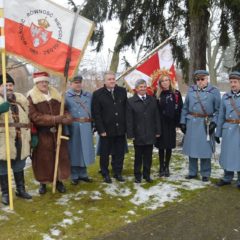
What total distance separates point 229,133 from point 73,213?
8.29 feet

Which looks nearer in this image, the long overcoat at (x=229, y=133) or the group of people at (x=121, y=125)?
the group of people at (x=121, y=125)

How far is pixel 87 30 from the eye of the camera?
5246mm

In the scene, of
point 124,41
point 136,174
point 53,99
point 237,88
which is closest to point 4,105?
point 53,99

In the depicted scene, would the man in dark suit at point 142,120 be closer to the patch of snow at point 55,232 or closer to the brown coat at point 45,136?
the brown coat at point 45,136

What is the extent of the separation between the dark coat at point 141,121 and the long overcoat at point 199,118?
1.86 ft

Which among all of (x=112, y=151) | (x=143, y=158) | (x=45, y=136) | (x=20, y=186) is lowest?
(x=20, y=186)

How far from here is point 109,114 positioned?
233 inches

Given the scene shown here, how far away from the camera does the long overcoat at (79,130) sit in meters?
5.84

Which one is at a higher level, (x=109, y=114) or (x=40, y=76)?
(x=40, y=76)

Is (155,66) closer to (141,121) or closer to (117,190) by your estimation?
(141,121)

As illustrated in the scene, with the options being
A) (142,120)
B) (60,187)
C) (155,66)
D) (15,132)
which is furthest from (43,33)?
(155,66)

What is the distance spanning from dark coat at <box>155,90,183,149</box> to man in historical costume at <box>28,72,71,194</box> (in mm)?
1609

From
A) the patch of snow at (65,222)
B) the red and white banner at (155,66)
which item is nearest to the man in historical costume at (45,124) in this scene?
the patch of snow at (65,222)

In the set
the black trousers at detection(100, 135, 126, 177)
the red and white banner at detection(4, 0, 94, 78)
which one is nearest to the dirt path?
the black trousers at detection(100, 135, 126, 177)
